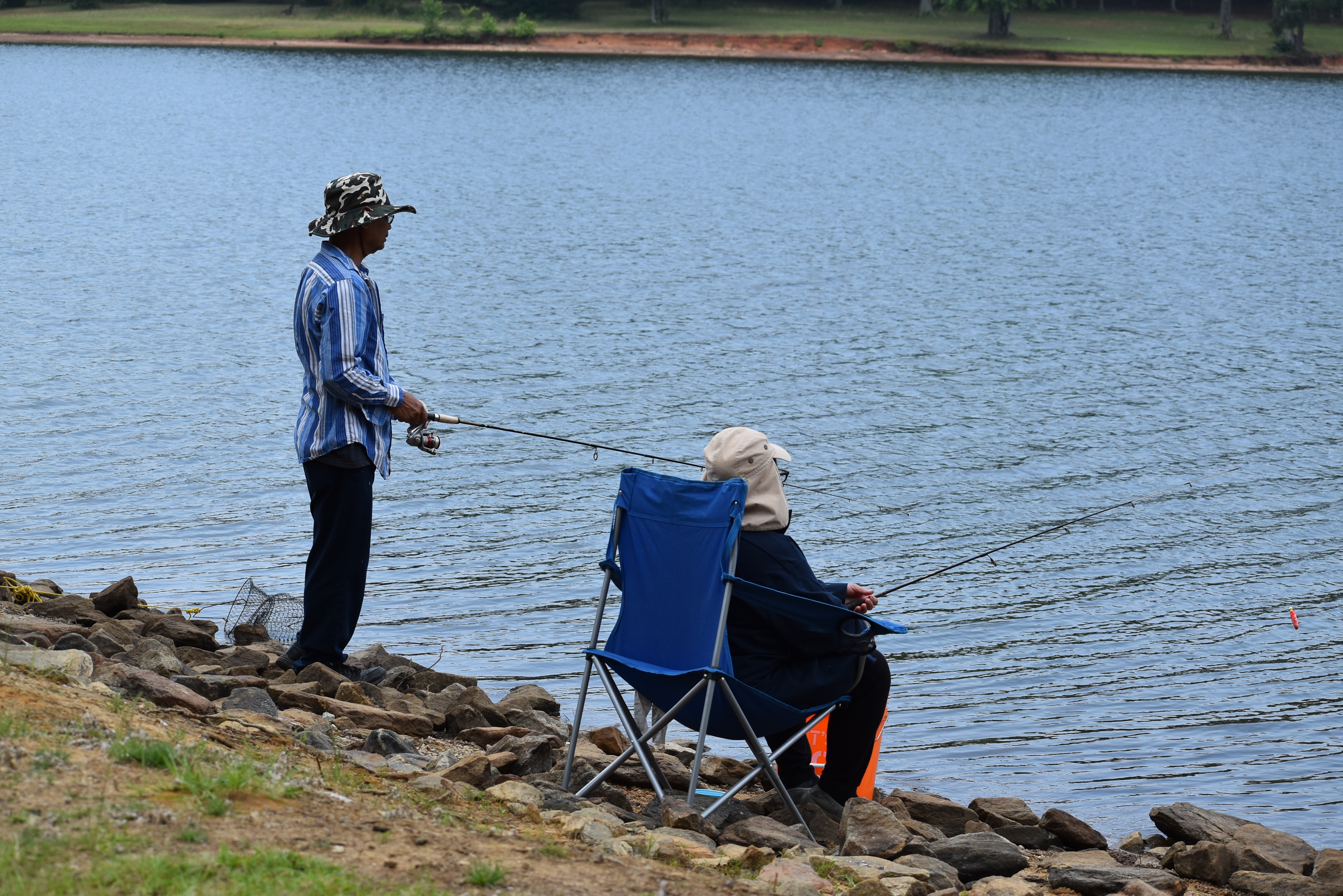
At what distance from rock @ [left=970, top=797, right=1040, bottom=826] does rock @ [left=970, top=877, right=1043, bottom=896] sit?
88 cm

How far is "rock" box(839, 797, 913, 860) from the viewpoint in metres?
5.05

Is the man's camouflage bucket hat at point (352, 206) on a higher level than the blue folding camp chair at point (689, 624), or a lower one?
higher

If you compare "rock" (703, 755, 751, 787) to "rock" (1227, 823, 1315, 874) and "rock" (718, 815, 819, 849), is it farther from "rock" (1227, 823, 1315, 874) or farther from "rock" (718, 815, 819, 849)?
"rock" (1227, 823, 1315, 874)

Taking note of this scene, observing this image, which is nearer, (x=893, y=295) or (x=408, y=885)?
(x=408, y=885)

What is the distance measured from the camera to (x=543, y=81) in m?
57.2

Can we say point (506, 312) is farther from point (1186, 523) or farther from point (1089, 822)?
point (1089, 822)

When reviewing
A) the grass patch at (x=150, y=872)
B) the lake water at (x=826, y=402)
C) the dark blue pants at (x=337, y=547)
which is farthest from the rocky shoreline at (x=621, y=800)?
the grass patch at (x=150, y=872)

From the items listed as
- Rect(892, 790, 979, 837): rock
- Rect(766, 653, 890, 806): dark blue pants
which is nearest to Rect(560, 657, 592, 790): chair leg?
Rect(766, 653, 890, 806): dark blue pants

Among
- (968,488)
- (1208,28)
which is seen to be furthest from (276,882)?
(1208,28)

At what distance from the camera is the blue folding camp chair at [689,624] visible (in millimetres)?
5074

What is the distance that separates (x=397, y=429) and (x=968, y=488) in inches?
220

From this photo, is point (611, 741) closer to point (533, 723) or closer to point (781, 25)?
point (533, 723)

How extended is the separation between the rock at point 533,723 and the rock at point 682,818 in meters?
1.46

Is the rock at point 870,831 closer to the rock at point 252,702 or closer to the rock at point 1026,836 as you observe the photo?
the rock at point 1026,836
